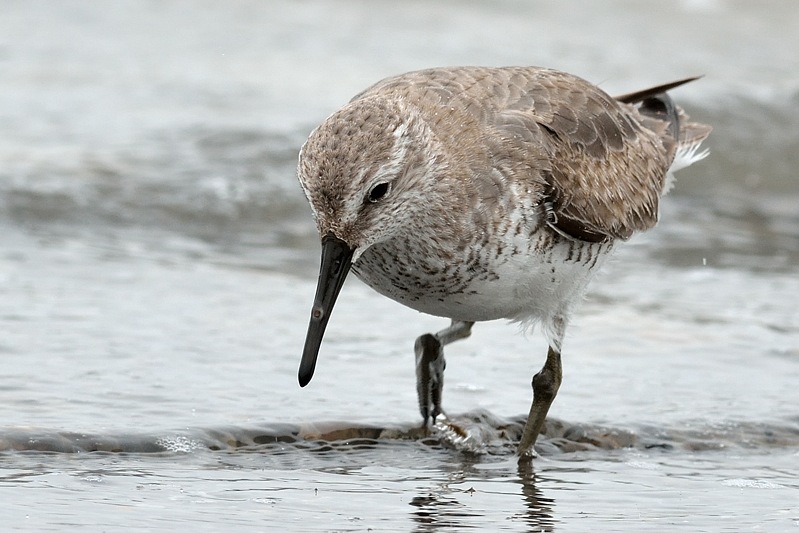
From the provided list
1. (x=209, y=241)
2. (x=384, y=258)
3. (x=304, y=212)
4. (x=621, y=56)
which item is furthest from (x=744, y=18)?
(x=384, y=258)

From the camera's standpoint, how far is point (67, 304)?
8.87 metres

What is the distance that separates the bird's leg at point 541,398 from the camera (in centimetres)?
710

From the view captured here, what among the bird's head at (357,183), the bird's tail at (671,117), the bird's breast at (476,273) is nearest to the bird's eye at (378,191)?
the bird's head at (357,183)

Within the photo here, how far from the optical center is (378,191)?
5949 millimetres

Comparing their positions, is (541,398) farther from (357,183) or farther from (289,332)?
(289,332)

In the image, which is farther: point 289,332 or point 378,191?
point 289,332

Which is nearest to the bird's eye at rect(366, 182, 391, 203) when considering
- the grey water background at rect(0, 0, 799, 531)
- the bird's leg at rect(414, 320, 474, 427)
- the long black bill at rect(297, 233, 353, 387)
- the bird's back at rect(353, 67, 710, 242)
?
the long black bill at rect(297, 233, 353, 387)

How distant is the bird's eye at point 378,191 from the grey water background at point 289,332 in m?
1.35

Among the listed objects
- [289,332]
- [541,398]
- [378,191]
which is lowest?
[541,398]

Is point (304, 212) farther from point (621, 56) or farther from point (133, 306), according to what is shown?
point (621, 56)

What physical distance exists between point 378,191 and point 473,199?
2.06ft

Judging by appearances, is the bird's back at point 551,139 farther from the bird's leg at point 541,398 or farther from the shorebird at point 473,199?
the bird's leg at point 541,398

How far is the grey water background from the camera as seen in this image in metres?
6.23

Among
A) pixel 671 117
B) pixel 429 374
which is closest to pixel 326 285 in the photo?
pixel 429 374
